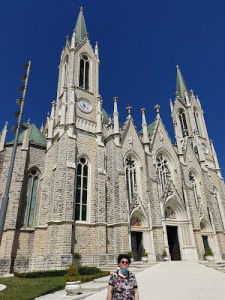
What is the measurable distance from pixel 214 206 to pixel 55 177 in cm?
2169

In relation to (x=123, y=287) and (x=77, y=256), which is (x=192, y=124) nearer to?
(x=77, y=256)

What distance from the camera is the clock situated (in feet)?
82.8

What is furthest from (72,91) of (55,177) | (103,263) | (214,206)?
(214,206)

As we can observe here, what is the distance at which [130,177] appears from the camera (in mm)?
24688

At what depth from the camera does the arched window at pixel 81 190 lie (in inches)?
785

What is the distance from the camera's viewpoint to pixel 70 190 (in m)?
19.1

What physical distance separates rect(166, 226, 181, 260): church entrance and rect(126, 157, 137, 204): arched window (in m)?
5.99

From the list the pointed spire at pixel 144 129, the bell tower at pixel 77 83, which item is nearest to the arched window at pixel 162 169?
the pointed spire at pixel 144 129

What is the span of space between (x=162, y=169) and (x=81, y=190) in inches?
463

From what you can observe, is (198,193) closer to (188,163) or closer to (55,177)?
(188,163)

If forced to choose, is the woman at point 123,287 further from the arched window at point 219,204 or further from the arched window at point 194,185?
the arched window at point 219,204

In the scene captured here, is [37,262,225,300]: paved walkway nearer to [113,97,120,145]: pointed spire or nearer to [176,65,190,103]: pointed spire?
[113,97,120,145]: pointed spire

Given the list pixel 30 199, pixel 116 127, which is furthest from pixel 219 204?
pixel 30 199

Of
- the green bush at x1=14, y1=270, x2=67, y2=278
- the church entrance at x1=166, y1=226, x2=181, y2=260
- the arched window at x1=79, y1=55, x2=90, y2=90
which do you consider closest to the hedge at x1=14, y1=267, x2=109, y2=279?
the green bush at x1=14, y1=270, x2=67, y2=278
